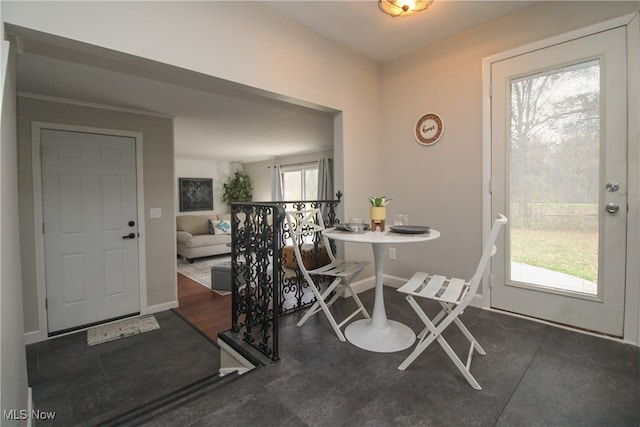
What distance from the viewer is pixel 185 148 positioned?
611 centimetres

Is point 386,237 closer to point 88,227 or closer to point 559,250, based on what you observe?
point 559,250

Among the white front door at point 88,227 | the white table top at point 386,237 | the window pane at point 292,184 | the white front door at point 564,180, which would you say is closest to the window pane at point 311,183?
the window pane at point 292,184

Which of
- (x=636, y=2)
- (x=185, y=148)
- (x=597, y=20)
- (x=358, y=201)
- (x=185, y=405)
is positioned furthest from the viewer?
(x=185, y=148)

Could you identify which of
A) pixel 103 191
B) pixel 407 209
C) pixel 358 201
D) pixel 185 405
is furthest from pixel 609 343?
pixel 103 191

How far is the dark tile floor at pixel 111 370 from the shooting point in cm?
203

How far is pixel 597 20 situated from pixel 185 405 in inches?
139

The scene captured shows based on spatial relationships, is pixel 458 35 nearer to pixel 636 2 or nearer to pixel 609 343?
pixel 636 2

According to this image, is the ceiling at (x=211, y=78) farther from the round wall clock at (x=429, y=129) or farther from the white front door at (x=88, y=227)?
the round wall clock at (x=429, y=129)

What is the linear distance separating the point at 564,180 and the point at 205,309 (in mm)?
3836

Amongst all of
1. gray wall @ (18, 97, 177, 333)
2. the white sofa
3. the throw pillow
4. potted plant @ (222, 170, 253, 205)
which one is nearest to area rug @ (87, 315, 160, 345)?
gray wall @ (18, 97, 177, 333)

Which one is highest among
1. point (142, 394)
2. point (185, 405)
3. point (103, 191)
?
point (103, 191)

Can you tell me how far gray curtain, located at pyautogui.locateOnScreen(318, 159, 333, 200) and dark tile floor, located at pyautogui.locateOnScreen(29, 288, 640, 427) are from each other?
4124mm

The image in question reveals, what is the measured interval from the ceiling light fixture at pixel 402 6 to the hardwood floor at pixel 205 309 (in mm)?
3244

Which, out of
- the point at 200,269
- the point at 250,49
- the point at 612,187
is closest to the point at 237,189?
the point at 200,269
